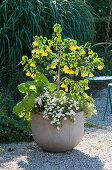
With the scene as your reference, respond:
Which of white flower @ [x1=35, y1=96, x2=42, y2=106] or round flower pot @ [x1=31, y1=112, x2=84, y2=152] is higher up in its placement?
white flower @ [x1=35, y1=96, x2=42, y2=106]

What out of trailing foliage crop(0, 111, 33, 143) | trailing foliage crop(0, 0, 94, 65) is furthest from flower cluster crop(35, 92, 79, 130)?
trailing foliage crop(0, 0, 94, 65)

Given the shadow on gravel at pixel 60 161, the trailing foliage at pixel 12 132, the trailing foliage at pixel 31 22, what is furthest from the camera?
the trailing foliage at pixel 31 22

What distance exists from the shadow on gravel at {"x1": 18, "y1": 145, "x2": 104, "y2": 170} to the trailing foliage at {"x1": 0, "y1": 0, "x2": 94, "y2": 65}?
2.68m

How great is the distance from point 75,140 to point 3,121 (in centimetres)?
94

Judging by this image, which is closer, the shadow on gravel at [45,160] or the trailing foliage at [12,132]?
the shadow on gravel at [45,160]

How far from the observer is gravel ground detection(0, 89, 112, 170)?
8.50ft

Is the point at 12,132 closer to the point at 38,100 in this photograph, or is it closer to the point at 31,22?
the point at 38,100

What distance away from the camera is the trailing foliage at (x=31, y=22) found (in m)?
5.39

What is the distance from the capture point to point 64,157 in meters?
2.79

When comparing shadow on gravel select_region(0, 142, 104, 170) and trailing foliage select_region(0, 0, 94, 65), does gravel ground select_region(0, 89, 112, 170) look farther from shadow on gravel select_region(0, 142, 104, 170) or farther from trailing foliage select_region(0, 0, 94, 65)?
trailing foliage select_region(0, 0, 94, 65)

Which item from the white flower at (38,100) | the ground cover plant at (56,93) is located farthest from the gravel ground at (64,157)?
the white flower at (38,100)

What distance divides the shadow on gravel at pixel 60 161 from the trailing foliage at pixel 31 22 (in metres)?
2.68

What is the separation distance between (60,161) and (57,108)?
473 millimetres

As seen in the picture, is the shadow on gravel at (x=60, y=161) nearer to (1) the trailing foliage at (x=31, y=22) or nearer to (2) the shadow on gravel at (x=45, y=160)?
(2) the shadow on gravel at (x=45, y=160)
